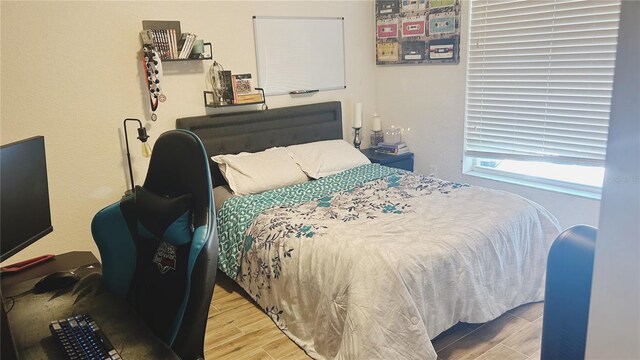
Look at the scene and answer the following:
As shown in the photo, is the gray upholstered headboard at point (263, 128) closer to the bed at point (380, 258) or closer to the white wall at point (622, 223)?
the bed at point (380, 258)

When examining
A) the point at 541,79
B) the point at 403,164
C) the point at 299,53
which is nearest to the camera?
the point at 541,79

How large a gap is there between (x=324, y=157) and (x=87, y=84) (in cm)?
173

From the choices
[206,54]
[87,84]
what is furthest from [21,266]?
[206,54]

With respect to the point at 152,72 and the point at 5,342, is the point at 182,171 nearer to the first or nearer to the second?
the point at 5,342

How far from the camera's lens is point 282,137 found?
380 centimetres

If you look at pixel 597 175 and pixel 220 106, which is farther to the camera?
pixel 220 106

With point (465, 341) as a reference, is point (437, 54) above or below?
above

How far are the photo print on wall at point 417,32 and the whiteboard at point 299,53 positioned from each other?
0.41 m

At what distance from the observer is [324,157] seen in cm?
360

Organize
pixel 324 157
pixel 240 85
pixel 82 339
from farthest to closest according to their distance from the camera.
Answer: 1. pixel 324 157
2. pixel 240 85
3. pixel 82 339

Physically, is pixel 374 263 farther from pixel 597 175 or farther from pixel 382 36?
pixel 382 36

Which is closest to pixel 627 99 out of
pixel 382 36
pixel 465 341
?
pixel 465 341

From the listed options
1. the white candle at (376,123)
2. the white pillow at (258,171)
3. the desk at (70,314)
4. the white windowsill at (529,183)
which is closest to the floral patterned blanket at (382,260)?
the white pillow at (258,171)

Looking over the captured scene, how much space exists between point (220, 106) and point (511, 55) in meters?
2.19
